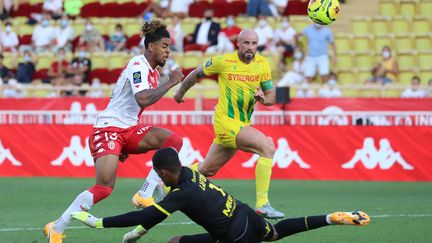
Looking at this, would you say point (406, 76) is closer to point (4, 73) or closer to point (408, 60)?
point (408, 60)

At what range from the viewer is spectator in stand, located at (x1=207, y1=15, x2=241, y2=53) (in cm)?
2805

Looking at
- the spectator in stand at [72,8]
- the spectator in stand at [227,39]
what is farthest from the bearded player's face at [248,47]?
the spectator in stand at [72,8]

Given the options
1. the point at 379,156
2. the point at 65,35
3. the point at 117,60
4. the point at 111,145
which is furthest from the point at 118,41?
the point at 111,145

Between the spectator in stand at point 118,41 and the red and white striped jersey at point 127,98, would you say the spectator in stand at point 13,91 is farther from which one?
the red and white striped jersey at point 127,98

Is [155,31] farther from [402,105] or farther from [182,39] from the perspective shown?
[182,39]

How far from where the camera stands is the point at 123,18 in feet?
104

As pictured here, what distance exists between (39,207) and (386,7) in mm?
16452

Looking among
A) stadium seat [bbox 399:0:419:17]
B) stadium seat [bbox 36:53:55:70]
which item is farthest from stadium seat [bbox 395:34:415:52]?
stadium seat [bbox 36:53:55:70]

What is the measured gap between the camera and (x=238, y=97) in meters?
14.2

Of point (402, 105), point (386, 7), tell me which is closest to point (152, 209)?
point (402, 105)

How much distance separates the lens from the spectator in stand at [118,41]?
97.7ft

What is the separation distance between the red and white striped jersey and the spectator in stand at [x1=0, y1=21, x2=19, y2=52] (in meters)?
18.7

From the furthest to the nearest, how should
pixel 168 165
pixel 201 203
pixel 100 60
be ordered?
pixel 100 60 → pixel 201 203 → pixel 168 165

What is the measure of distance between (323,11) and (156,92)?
549cm
